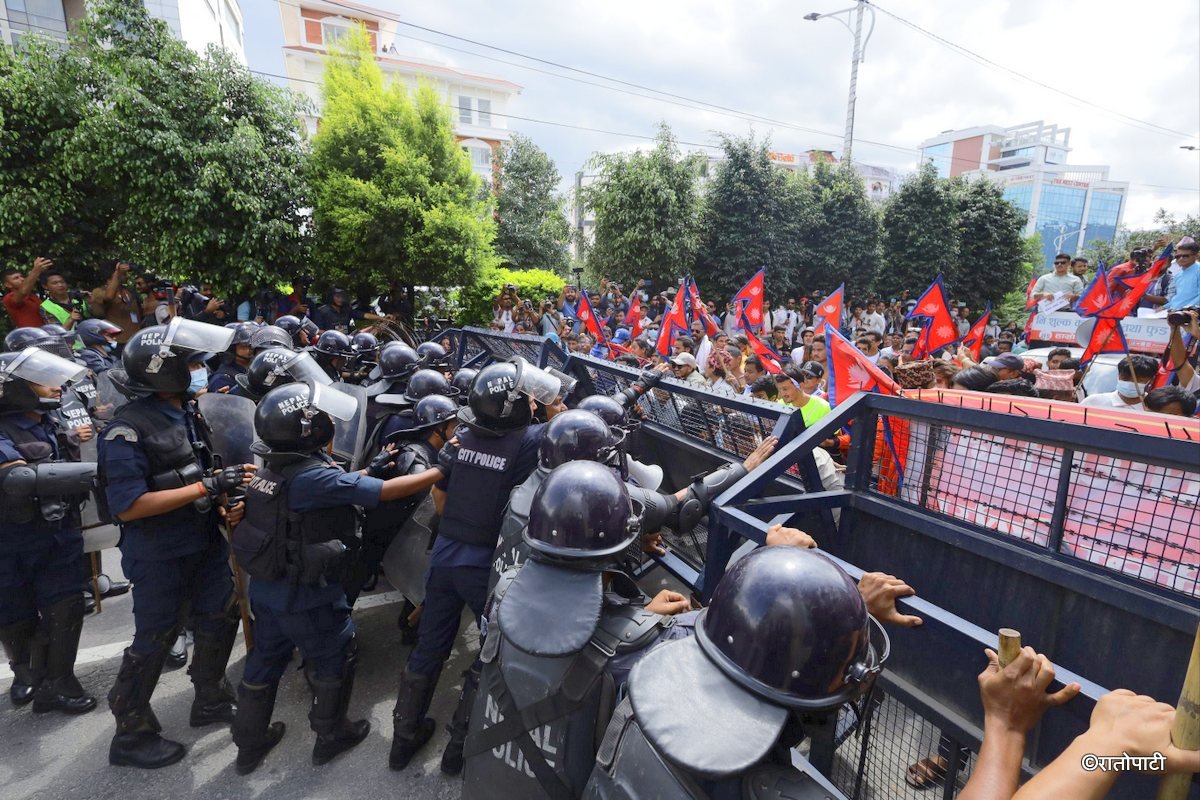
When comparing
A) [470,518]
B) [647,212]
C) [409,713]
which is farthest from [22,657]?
[647,212]

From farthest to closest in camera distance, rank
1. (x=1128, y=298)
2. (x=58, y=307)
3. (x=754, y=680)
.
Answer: (x=58, y=307) → (x=1128, y=298) → (x=754, y=680)

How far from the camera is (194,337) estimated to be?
306cm

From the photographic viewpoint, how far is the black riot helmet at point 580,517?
1761mm

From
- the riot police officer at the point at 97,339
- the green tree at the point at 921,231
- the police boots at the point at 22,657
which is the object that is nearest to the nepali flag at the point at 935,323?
the police boots at the point at 22,657

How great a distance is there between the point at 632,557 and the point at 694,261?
1877 cm

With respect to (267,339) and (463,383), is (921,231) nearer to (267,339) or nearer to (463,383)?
→ (463,383)

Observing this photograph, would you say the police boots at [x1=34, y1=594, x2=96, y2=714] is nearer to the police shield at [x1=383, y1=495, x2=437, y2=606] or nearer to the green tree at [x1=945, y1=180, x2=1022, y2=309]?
the police shield at [x1=383, y1=495, x2=437, y2=606]

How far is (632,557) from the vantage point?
82.0 inches

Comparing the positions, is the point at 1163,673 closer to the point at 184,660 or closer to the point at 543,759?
the point at 543,759

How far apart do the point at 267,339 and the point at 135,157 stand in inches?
224

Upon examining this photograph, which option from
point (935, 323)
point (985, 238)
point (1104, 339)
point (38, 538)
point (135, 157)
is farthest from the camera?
point (985, 238)

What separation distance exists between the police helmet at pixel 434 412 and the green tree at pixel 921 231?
21.0 m

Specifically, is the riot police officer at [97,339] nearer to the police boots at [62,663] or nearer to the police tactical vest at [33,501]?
the police tactical vest at [33,501]

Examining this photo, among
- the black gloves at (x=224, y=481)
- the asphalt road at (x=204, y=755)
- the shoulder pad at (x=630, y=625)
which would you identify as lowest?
the asphalt road at (x=204, y=755)
